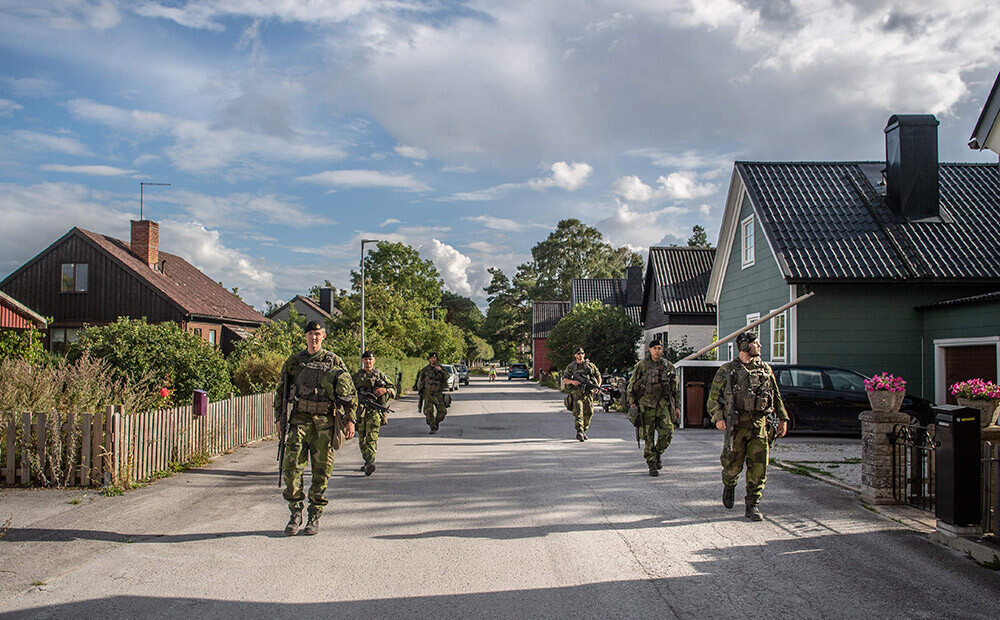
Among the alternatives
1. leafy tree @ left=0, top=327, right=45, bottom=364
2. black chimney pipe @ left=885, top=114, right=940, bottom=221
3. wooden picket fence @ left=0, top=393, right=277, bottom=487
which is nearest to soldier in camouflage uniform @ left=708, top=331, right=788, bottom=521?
wooden picket fence @ left=0, top=393, right=277, bottom=487

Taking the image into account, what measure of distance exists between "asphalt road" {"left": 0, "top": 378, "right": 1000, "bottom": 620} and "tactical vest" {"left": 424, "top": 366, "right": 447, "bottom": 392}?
6114 millimetres

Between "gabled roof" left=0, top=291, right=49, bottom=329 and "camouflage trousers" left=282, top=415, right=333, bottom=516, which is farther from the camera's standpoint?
"gabled roof" left=0, top=291, right=49, bottom=329

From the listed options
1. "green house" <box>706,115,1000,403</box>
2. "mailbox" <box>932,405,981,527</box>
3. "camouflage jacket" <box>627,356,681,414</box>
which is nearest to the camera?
"mailbox" <box>932,405,981,527</box>

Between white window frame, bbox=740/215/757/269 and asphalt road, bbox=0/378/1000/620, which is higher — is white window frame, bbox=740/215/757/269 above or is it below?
above

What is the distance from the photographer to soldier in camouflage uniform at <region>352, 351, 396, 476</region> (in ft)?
34.8

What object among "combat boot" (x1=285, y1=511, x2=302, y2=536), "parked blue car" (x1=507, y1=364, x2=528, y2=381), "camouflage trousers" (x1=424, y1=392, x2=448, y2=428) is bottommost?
"parked blue car" (x1=507, y1=364, x2=528, y2=381)

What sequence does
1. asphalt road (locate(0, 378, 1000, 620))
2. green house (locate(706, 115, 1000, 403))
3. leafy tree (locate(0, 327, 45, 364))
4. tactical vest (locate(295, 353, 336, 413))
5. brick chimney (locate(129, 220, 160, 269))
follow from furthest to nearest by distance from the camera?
brick chimney (locate(129, 220, 160, 269))
green house (locate(706, 115, 1000, 403))
leafy tree (locate(0, 327, 45, 364))
tactical vest (locate(295, 353, 336, 413))
asphalt road (locate(0, 378, 1000, 620))

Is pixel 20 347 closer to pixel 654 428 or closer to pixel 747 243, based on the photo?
pixel 654 428

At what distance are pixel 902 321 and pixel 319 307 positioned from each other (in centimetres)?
5982

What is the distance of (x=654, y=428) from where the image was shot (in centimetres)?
1046

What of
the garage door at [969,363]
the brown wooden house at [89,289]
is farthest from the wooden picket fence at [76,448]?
the brown wooden house at [89,289]

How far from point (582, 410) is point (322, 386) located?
8433mm

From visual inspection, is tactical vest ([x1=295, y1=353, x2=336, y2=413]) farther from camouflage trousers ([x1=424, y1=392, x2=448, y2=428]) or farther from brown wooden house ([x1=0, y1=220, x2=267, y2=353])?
brown wooden house ([x1=0, y1=220, x2=267, y2=353])

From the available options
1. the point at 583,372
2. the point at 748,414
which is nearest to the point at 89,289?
the point at 583,372
